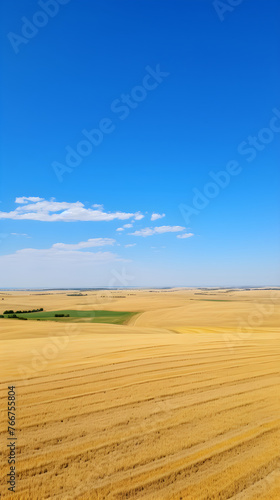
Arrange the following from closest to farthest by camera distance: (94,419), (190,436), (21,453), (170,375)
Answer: (21,453) < (190,436) < (94,419) < (170,375)

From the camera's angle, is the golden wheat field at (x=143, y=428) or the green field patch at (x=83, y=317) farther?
the green field patch at (x=83, y=317)

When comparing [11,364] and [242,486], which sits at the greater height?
[11,364]

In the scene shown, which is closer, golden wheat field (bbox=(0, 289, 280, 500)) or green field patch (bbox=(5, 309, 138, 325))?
golden wheat field (bbox=(0, 289, 280, 500))

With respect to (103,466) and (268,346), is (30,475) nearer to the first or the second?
→ (103,466)

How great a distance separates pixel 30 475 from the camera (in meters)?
3.17

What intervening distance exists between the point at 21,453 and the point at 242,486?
2.34 meters

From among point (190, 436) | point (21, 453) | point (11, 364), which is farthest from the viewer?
point (11, 364)

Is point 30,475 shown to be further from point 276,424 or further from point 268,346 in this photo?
point 268,346

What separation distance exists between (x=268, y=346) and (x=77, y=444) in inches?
288

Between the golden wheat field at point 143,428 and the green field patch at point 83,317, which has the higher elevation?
the golden wheat field at point 143,428

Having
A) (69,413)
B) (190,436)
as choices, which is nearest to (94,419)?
(69,413)

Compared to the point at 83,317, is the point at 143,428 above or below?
above

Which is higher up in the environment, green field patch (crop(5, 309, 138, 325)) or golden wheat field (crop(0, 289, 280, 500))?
golden wheat field (crop(0, 289, 280, 500))

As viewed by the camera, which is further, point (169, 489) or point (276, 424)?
point (276, 424)
